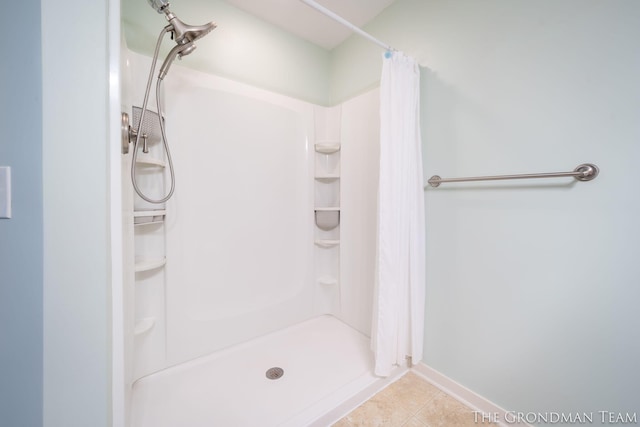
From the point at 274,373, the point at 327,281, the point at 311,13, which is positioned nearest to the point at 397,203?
the point at 327,281

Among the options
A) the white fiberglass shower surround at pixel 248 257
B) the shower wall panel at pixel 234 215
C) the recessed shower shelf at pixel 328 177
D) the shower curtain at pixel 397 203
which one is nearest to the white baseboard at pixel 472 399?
the shower curtain at pixel 397 203

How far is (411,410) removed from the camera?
3.60ft

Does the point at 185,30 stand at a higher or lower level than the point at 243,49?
lower

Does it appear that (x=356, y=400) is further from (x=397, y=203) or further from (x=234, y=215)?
(x=234, y=215)

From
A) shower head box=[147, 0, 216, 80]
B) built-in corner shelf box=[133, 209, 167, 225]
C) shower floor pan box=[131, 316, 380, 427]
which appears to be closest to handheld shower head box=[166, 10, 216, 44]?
shower head box=[147, 0, 216, 80]

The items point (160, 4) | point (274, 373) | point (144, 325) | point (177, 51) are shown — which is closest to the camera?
point (160, 4)

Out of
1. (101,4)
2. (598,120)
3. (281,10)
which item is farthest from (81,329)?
(281,10)

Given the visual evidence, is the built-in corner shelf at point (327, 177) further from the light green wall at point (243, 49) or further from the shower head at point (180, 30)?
the shower head at point (180, 30)

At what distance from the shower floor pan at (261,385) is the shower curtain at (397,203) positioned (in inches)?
9.6

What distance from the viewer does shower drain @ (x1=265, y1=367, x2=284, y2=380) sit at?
49.7 inches

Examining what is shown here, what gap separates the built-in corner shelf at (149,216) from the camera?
110 cm

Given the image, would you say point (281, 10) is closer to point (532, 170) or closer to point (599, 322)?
point (532, 170)

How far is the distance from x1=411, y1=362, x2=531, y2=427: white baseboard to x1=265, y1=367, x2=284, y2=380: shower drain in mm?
740

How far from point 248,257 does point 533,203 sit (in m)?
1.47
